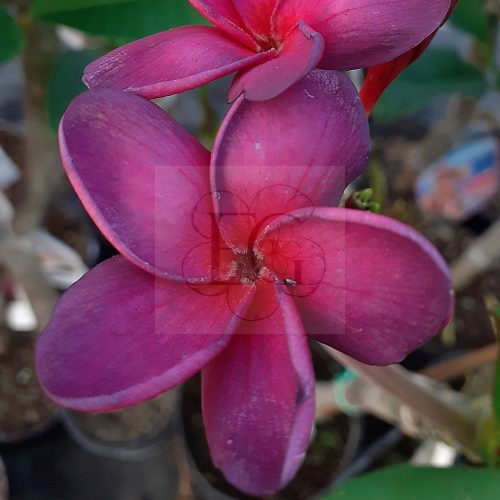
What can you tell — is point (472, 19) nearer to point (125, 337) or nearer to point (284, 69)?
point (284, 69)

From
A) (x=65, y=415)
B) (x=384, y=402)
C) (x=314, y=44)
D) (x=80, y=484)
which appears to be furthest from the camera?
(x=80, y=484)

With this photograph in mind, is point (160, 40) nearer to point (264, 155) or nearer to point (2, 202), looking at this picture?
point (264, 155)

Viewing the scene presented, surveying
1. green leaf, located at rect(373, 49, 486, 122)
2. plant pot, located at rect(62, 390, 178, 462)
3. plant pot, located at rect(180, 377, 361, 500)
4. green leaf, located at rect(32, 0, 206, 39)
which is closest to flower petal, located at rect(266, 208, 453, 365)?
green leaf, located at rect(32, 0, 206, 39)

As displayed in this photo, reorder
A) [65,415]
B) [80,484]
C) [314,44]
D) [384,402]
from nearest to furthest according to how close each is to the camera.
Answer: [314,44] → [384,402] → [65,415] → [80,484]

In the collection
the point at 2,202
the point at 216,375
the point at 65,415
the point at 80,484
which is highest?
the point at 216,375

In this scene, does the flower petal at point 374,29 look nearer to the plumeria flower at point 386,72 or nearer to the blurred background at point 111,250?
the plumeria flower at point 386,72

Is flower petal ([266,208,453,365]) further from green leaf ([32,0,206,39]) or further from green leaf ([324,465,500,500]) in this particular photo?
green leaf ([32,0,206,39])

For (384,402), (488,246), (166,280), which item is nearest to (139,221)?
(166,280)

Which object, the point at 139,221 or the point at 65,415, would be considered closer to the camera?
the point at 139,221

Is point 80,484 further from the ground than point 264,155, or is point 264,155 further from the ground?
point 264,155

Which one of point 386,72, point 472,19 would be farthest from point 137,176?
point 472,19
